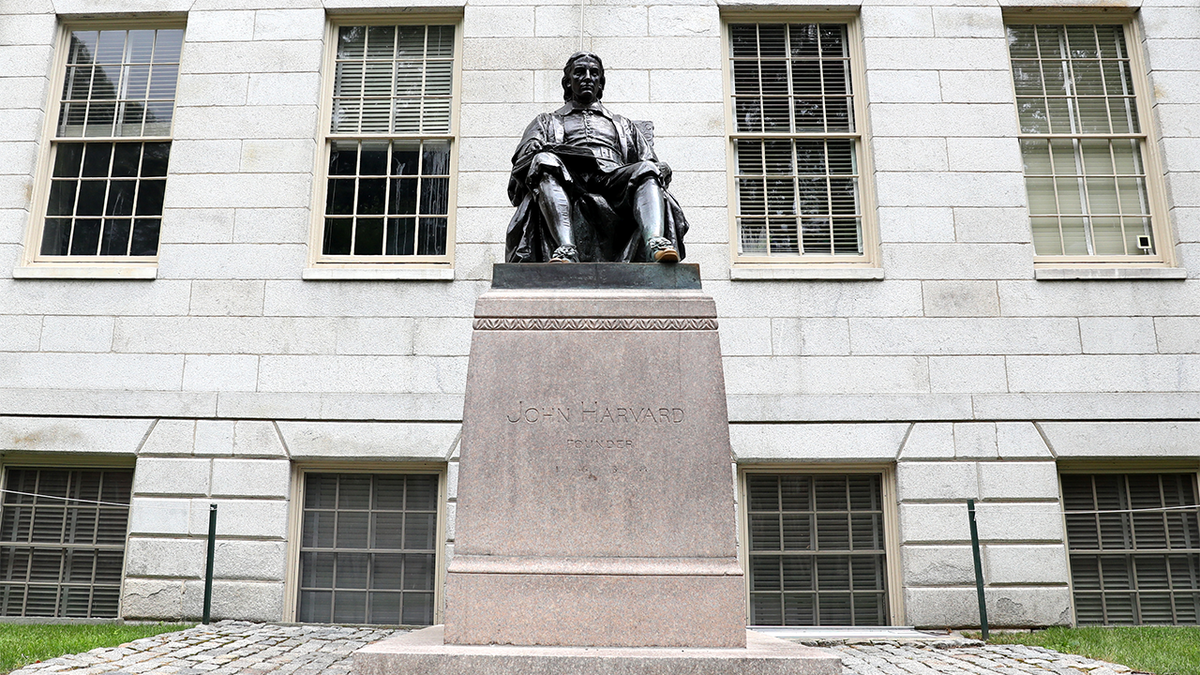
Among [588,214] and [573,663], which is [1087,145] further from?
[573,663]

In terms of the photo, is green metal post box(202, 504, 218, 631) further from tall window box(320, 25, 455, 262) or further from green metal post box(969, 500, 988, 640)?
green metal post box(969, 500, 988, 640)

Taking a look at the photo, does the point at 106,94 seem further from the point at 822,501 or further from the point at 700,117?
the point at 822,501

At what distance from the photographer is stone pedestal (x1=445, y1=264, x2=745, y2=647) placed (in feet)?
15.0

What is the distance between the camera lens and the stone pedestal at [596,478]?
458 centimetres

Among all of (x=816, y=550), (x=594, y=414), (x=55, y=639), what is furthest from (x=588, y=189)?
(x=55, y=639)

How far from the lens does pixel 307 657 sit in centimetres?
629

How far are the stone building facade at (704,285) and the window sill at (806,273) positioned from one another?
0.17 ft

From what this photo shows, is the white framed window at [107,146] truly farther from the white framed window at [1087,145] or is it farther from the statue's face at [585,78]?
the white framed window at [1087,145]

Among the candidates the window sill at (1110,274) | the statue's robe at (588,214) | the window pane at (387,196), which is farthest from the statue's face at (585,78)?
the window sill at (1110,274)

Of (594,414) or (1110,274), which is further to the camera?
(1110,274)

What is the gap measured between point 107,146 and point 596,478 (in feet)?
27.4

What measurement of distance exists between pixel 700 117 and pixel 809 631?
5431 millimetres


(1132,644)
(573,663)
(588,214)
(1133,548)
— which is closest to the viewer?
(573,663)

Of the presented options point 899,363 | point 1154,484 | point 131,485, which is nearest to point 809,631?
point 899,363
